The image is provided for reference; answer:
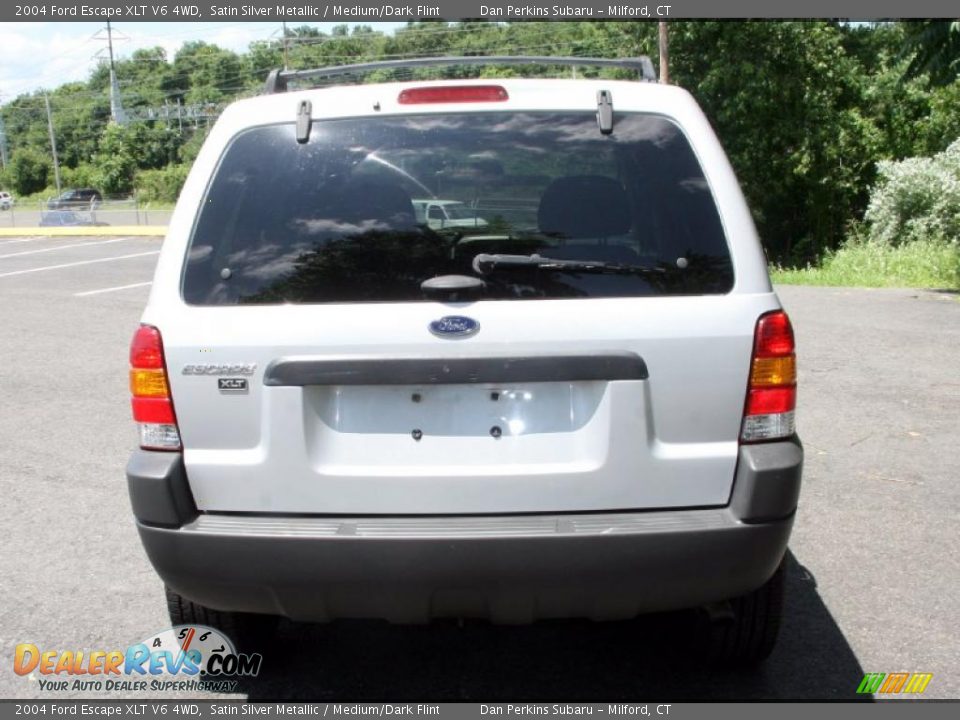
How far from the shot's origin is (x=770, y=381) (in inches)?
109

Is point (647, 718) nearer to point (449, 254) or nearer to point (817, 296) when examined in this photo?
point (449, 254)

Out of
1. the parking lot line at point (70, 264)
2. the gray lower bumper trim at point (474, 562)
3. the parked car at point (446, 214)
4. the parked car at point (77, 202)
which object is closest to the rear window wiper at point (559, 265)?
the parked car at point (446, 214)

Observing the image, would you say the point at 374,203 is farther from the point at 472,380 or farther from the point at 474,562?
the point at 474,562

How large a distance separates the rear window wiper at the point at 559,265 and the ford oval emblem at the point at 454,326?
15cm

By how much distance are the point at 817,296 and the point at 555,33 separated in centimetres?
6410

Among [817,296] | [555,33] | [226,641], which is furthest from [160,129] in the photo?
[226,641]

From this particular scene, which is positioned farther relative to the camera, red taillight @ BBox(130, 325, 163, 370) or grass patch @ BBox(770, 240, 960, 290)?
grass patch @ BBox(770, 240, 960, 290)

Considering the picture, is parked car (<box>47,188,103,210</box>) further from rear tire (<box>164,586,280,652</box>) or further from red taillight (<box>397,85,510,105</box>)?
red taillight (<box>397,85,510,105</box>)

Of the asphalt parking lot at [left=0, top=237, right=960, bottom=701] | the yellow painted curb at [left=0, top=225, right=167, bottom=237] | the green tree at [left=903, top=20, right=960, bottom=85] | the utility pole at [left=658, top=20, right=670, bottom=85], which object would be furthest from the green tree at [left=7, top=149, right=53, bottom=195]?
the green tree at [left=903, top=20, right=960, bottom=85]

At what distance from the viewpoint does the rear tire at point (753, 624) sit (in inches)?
125

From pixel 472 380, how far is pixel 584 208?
1.97 ft

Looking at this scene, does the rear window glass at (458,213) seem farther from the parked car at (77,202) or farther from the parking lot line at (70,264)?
the parked car at (77,202)

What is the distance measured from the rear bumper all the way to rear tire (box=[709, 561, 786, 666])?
1.39 feet

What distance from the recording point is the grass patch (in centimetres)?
1527
